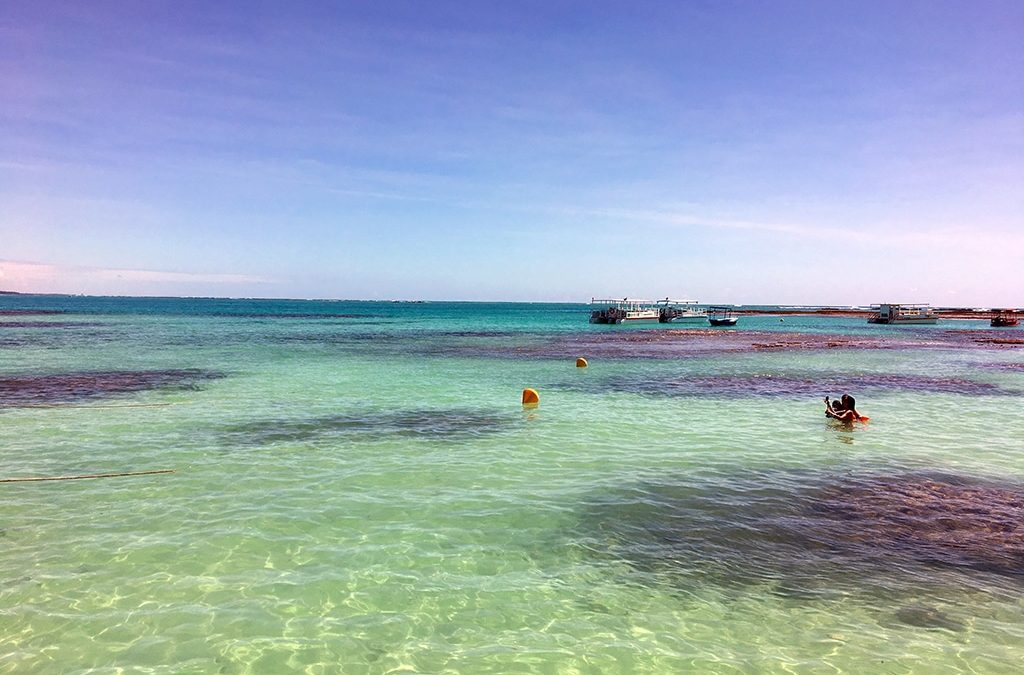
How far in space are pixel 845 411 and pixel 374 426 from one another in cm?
1314

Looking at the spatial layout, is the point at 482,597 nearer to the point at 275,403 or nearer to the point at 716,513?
the point at 716,513

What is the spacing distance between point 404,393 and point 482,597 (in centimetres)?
1545

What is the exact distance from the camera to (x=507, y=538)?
8.82 meters

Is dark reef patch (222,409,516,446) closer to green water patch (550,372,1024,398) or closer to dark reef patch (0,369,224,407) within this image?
green water patch (550,372,1024,398)

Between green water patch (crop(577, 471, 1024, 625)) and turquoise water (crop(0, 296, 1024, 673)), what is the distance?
50 mm

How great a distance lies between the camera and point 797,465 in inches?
509

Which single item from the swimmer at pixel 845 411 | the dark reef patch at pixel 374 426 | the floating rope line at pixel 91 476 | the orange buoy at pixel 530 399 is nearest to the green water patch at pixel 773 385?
the orange buoy at pixel 530 399

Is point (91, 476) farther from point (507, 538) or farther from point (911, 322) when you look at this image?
point (911, 322)

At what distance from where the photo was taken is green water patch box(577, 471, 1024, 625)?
7.57 metres

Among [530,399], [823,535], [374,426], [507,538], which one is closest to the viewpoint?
[507,538]

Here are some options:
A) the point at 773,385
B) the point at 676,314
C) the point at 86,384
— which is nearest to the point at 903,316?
the point at 676,314

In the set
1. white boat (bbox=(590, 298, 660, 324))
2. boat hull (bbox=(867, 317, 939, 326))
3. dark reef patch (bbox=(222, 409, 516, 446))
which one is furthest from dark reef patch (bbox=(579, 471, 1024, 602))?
boat hull (bbox=(867, 317, 939, 326))

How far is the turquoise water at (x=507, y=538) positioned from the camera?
20.4 feet

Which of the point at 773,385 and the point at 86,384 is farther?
the point at 773,385
